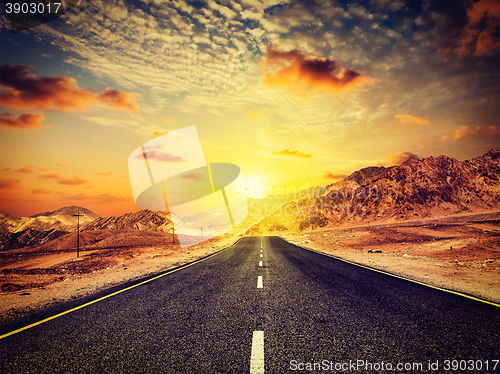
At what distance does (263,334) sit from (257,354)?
671 mm

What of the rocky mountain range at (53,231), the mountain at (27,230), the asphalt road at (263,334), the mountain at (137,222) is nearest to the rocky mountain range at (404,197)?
the mountain at (137,222)

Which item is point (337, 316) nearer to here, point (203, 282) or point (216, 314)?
point (216, 314)

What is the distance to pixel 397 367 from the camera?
2.94m

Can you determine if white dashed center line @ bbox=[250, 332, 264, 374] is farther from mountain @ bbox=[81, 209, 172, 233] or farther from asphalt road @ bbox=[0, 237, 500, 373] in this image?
mountain @ bbox=[81, 209, 172, 233]

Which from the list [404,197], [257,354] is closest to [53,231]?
[257,354]

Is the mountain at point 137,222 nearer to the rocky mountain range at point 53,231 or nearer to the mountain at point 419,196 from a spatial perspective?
the rocky mountain range at point 53,231

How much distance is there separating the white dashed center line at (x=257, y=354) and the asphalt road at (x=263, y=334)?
15 millimetres

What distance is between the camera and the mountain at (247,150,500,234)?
66.6 m

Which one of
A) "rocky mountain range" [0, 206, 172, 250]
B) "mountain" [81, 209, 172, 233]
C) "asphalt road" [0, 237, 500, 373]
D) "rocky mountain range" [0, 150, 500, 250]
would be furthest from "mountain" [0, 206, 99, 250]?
"asphalt road" [0, 237, 500, 373]

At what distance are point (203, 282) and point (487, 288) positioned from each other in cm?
964

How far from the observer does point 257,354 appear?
3189mm

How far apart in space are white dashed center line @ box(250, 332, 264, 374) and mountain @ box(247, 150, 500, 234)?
7563 centimetres

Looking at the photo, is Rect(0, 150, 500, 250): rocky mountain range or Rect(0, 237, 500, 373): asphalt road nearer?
Rect(0, 237, 500, 373): asphalt road

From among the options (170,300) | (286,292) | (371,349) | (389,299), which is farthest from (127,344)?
(389,299)
